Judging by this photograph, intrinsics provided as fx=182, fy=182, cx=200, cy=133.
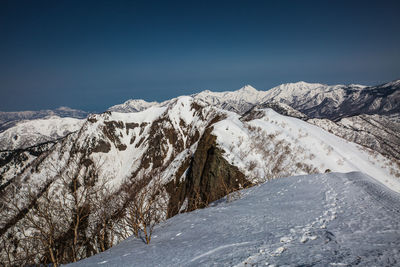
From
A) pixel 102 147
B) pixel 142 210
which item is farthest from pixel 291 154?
pixel 102 147

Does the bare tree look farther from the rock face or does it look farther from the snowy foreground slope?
the rock face

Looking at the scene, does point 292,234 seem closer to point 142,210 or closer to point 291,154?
point 142,210

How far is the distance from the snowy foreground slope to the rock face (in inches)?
588

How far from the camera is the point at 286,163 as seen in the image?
33.0m

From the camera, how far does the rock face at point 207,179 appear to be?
30.5 m

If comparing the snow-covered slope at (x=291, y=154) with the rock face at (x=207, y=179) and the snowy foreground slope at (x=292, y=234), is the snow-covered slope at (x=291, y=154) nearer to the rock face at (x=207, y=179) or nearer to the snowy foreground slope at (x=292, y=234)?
the rock face at (x=207, y=179)

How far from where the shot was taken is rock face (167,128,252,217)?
30461 millimetres

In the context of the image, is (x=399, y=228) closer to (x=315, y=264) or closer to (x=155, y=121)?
(x=315, y=264)

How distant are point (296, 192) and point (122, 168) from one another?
12581 cm

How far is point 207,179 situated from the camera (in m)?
34.5

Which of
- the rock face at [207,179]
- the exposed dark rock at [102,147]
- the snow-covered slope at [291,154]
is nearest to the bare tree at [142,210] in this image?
the rock face at [207,179]

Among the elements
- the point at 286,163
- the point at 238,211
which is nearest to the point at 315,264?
the point at 238,211

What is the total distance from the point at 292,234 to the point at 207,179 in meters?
27.4

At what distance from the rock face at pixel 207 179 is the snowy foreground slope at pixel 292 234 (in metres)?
14.9
